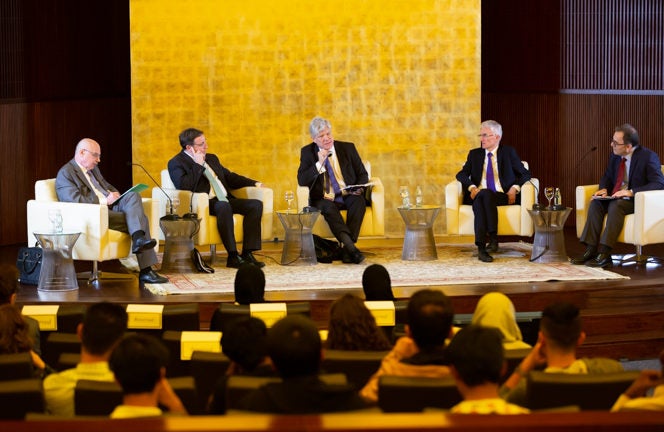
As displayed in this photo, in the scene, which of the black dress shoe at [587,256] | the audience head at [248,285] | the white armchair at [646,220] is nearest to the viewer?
the audience head at [248,285]

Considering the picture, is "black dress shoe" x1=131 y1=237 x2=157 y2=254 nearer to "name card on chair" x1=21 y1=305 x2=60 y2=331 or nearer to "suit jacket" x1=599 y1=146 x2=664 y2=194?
"name card on chair" x1=21 y1=305 x2=60 y2=331

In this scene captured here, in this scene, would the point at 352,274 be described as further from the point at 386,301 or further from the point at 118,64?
the point at 118,64

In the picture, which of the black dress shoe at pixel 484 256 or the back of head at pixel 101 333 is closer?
the back of head at pixel 101 333

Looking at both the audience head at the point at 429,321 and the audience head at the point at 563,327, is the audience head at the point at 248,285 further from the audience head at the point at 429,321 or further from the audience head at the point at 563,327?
the audience head at the point at 563,327

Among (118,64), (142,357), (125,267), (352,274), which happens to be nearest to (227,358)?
(142,357)

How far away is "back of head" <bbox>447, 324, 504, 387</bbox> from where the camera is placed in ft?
9.39

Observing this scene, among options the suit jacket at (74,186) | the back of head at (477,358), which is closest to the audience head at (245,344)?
the back of head at (477,358)

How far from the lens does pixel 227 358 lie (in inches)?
144

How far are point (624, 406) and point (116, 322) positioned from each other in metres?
1.58

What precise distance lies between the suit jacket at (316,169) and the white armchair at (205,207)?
1.03ft

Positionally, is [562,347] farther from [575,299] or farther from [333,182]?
[333,182]

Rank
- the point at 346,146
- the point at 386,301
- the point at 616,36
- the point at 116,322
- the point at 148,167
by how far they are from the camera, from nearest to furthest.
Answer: the point at 116,322 < the point at 386,301 < the point at 346,146 < the point at 148,167 < the point at 616,36

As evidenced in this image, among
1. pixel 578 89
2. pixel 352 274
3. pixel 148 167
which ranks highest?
pixel 578 89

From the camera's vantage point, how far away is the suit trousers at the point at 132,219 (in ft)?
24.5
